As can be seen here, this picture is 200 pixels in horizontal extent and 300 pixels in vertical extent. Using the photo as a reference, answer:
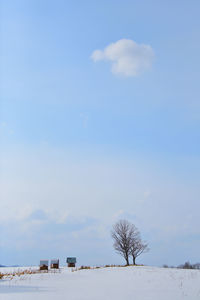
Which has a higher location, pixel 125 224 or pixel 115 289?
pixel 125 224

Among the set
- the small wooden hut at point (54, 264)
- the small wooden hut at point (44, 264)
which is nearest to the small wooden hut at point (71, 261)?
the small wooden hut at point (54, 264)

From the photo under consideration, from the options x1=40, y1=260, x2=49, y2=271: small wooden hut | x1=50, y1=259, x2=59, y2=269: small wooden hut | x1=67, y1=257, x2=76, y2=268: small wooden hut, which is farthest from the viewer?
x1=67, y1=257, x2=76, y2=268: small wooden hut

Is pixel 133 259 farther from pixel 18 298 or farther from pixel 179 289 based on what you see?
pixel 18 298

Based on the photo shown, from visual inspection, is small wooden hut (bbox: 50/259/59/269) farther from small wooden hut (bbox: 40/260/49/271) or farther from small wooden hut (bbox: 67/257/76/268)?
small wooden hut (bbox: 67/257/76/268)

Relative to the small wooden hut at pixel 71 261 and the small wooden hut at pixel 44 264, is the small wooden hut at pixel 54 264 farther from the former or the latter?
the small wooden hut at pixel 71 261

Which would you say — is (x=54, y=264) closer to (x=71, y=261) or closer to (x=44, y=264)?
(x=44, y=264)

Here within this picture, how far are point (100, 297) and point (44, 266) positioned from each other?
2257 cm

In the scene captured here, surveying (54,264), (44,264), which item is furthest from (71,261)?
(44,264)

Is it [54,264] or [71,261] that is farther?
[71,261]

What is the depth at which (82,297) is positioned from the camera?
1199cm

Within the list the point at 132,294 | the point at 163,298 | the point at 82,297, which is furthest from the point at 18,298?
the point at 163,298

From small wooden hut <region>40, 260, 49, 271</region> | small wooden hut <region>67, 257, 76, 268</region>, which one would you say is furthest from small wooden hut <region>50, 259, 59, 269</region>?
small wooden hut <region>67, 257, 76, 268</region>

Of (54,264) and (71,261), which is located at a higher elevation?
(71,261)

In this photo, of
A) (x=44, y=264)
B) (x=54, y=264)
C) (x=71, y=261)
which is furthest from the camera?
(x=71, y=261)
